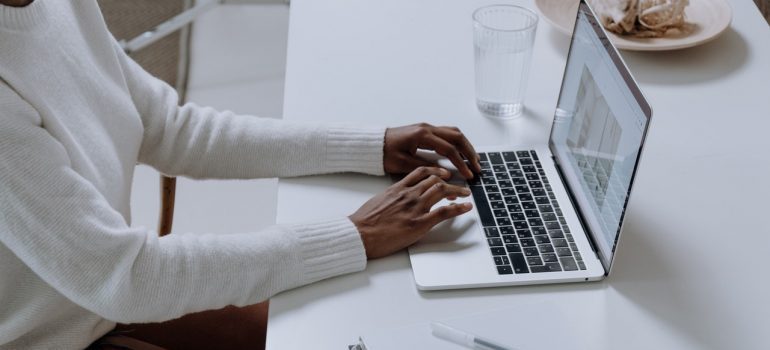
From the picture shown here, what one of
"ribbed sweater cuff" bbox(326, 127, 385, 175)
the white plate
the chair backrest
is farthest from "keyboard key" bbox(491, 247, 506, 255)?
the chair backrest

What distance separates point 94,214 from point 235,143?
0.31 meters

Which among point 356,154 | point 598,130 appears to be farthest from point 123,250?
point 598,130

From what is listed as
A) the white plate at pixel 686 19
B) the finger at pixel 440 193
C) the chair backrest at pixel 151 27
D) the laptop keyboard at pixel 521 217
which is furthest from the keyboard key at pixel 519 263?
the chair backrest at pixel 151 27

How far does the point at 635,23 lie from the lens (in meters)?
1.38

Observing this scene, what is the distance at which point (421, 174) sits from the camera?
43.6 inches

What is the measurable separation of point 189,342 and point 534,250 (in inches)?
20.3

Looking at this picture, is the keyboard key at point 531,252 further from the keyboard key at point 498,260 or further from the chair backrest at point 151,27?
the chair backrest at point 151,27

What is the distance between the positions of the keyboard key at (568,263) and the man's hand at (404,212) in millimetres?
131

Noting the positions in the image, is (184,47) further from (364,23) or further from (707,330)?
(707,330)

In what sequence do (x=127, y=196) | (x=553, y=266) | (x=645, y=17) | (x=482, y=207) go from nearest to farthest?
(x=553, y=266), (x=482, y=207), (x=127, y=196), (x=645, y=17)

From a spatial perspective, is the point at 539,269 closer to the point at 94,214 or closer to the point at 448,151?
the point at 448,151

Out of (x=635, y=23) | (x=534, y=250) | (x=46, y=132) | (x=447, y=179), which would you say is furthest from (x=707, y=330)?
(x=46, y=132)

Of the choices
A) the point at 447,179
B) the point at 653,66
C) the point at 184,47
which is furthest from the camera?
the point at 184,47

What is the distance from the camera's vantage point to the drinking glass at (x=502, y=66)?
124 cm
